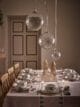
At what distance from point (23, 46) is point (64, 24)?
1428 mm

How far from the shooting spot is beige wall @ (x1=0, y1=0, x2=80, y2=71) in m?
7.70

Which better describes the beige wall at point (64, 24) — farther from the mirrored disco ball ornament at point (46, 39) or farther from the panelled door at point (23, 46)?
the mirrored disco ball ornament at point (46, 39)

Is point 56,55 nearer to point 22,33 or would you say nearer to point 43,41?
point 43,41

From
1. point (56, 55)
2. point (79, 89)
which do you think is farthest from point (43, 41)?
point (79, 89)

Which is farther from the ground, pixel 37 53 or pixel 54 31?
pixel 54 31

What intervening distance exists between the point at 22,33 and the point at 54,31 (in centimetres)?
99

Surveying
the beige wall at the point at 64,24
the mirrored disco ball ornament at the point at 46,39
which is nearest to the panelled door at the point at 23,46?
the beige wall at the point at 64,24

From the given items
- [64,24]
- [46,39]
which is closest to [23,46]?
[64,24]

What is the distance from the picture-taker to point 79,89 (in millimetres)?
3471

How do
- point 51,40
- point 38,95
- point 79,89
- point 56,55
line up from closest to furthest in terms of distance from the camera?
point 38,95 → point 79,89 → point 51,40 → point 56,55

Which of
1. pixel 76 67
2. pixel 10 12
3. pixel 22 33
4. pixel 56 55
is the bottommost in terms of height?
pixel 76 67

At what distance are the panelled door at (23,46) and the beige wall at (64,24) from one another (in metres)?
0.22

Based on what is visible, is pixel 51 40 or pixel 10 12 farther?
pixel 10 12

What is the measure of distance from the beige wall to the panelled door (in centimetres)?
22
